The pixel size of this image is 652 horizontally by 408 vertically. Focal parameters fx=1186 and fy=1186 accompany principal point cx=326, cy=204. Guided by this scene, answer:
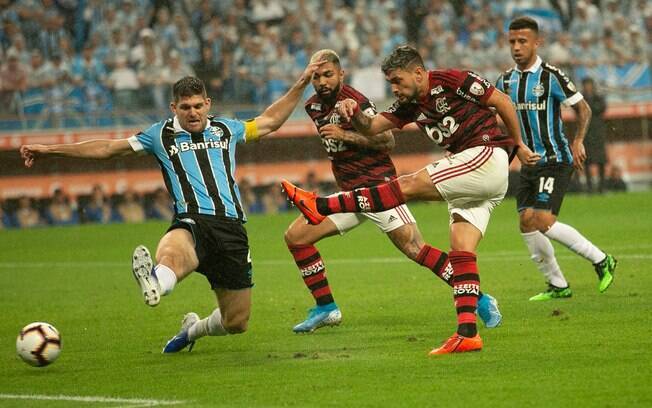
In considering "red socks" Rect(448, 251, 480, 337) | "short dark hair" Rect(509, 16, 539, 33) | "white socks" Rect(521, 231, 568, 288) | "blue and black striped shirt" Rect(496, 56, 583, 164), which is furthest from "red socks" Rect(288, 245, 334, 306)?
"short dark hair" Rect(509, 16, 539, 33)

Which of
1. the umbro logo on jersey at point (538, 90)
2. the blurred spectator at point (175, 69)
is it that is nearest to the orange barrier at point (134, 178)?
the blurred spectator at point (175, 69)

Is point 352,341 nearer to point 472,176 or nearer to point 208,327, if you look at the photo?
point 208,327

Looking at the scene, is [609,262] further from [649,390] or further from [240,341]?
[649,390]

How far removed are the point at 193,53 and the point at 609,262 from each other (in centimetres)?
1662

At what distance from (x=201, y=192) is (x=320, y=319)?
171 centimetres

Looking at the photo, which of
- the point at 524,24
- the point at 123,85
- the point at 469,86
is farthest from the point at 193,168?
the point at 123,85

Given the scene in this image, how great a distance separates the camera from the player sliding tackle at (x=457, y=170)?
782 centimetres

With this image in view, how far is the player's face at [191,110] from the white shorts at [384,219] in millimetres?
1648

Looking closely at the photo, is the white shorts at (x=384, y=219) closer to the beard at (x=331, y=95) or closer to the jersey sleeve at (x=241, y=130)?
the beard at (x=331, y=95)

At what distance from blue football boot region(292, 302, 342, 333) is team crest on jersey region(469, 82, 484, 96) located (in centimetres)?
237

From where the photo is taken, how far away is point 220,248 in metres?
8.11

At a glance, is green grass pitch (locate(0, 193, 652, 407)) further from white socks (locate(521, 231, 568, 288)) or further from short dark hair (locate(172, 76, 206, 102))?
short dark hair (locate(172, 76, 206, 102))

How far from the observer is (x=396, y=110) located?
8.41 metres

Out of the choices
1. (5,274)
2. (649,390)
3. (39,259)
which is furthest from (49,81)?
(649,390)
